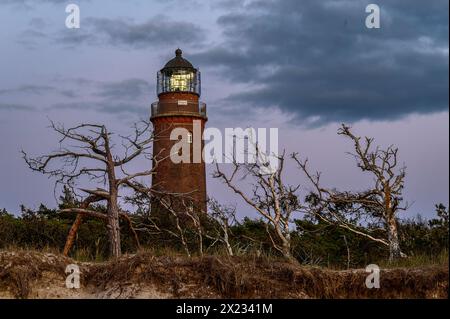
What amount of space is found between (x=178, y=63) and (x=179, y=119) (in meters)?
2.92

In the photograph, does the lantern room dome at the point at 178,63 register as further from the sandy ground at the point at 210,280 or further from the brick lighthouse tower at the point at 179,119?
the sandy ground at the point at 210,280

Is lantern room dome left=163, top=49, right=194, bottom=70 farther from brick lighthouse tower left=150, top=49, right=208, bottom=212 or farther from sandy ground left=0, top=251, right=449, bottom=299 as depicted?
sandy ground left=0, top=251, right=449, bottom=299

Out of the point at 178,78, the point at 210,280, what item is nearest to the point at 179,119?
the point at 178,78

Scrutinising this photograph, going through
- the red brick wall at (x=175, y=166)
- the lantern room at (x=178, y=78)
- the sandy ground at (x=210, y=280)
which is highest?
the lantern room at (x=178, y=78)

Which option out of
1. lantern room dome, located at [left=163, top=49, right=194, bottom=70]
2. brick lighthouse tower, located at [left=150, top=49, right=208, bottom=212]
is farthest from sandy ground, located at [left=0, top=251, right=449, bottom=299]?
lantern room dome, located at [left=163, top=49, right=194, bottom=70]

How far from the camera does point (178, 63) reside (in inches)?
1502

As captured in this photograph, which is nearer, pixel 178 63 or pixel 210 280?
pixel 210 280

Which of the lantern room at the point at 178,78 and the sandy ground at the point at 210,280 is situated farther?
the lantern room at the point at 178,78

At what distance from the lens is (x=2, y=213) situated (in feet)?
91.9

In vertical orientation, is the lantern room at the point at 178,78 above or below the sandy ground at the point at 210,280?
above

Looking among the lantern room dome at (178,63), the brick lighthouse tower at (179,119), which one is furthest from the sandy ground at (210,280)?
the lantern room dome at (178,63)

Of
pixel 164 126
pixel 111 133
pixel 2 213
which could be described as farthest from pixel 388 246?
pixel 164 126

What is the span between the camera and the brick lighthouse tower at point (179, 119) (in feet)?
121

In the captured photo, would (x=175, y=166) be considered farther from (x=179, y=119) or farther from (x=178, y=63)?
(x=178, y=63)
